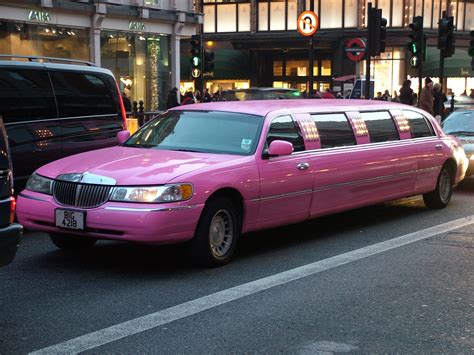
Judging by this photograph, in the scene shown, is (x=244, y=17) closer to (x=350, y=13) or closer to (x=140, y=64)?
(x=350, y=13)

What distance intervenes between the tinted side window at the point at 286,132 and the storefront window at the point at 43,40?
650 inches

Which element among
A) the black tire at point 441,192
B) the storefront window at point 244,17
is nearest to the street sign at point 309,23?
the black tire at point 441,192

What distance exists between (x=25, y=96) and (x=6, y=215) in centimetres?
430

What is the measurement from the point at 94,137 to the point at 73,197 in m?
3.05

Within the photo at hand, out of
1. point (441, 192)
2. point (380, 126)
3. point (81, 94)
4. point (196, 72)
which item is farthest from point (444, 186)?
point (196, 72)

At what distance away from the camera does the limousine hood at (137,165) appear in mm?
6168

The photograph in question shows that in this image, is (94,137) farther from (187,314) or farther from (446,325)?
(446,325)

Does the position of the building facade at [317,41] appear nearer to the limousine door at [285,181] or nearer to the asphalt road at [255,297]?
the limousine door at [285,181]

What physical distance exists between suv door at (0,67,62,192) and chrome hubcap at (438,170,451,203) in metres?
5.50

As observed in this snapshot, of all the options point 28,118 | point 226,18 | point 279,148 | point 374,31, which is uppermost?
point 226,18

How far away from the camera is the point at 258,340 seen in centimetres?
464

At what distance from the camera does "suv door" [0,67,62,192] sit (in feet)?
26.8

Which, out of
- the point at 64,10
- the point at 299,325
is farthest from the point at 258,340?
the point at 64,10

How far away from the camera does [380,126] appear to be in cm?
902
